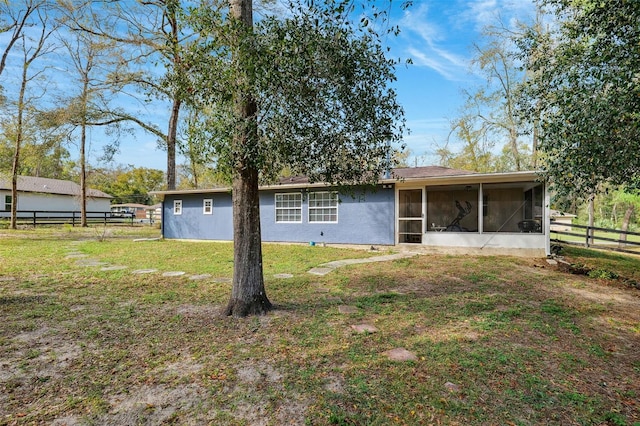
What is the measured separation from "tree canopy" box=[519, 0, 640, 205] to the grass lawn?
1.95 metres

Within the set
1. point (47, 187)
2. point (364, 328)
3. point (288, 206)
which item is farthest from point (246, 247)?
point (47, 187)

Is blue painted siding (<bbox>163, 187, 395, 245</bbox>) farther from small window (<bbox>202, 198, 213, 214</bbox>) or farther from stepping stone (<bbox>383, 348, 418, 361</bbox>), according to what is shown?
stepping stone (<bbox>383, 348, 418, 361</bbox>)

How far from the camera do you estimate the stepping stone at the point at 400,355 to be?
3012 mm

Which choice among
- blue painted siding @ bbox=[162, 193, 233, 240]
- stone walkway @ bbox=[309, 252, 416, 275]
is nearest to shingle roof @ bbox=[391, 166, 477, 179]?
stone walkway @ bbox=[309, 252, 416, 275]

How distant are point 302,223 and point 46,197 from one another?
1036 inches

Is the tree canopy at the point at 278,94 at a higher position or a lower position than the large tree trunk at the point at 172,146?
lower

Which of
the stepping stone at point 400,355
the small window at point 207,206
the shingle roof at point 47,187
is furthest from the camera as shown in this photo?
the shingle roof at point 47,187

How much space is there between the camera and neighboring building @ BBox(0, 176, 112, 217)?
24047 millimetres

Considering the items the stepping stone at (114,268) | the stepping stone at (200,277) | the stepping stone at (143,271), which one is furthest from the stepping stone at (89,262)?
the stepping stone at (200,277)

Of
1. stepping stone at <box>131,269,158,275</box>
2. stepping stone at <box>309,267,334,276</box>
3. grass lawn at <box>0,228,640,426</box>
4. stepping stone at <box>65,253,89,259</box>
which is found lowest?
grass lawn at <box>0,228,640,426</box>

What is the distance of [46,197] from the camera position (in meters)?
26.6

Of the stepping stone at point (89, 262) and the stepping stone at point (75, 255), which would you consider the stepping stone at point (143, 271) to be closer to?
the stepping stone at point (89, 262)

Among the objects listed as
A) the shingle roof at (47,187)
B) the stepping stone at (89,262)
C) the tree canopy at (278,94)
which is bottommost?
the stepping stone at (89,262)

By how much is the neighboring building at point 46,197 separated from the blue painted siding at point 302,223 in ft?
47.8
